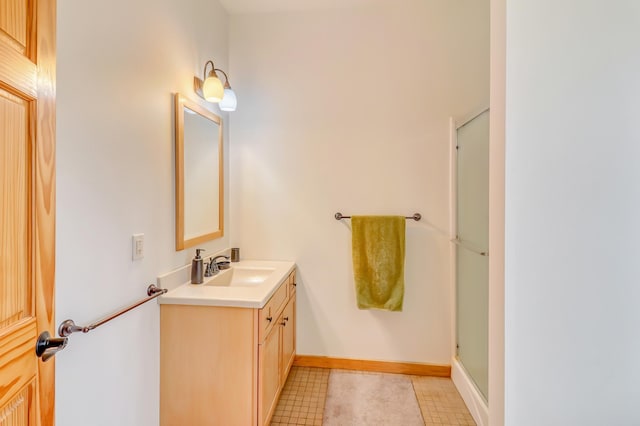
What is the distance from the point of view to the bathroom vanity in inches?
59.1

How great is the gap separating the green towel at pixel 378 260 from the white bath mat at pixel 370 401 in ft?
1.67

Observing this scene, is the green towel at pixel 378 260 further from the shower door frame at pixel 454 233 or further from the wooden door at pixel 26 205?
the wooden door at pixel 26 205

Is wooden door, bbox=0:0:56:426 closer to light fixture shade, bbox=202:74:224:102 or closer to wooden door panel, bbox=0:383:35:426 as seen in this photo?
wooden door panel, bbox=0:383:35:426

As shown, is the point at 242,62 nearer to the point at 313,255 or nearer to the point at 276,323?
the point at 313,255

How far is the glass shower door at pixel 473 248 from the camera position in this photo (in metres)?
1.79

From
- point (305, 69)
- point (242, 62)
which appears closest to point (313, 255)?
A: point (305, 69)

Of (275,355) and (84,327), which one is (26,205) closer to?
(84,327)

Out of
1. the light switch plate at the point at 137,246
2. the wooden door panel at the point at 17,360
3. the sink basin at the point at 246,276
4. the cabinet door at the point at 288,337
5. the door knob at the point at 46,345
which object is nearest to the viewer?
the wooden door panel at the point at 17,360

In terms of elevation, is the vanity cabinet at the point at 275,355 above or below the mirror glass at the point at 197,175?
below

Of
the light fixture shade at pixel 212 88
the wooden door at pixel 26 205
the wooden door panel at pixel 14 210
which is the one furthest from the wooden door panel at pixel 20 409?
the light fixture shade at pixel 212 88

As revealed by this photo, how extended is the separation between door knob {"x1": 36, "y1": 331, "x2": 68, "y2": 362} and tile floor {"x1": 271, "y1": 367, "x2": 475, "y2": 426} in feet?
4.48

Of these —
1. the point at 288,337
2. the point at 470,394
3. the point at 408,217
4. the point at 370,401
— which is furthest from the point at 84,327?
the point at 470,394

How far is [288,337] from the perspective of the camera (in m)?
2.15
